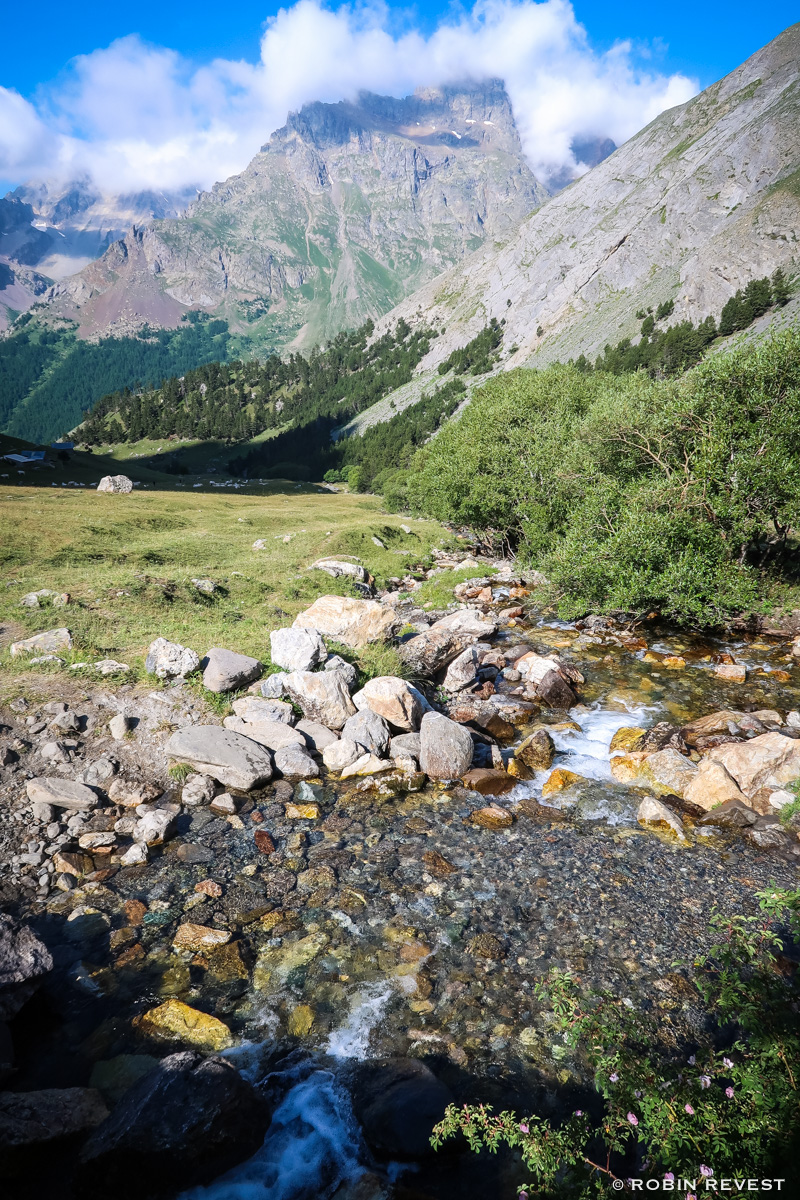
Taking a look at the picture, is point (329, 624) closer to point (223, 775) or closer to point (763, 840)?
point (223, 775)

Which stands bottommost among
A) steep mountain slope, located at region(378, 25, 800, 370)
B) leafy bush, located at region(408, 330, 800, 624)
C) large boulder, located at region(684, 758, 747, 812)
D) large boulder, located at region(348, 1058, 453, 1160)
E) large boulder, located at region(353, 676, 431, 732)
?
large boulder, located at region(348, 1058, 453, 1160)

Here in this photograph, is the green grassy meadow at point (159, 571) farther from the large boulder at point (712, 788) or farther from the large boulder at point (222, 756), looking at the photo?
the large boulder at point (712, 788)

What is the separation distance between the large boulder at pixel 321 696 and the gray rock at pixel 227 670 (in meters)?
1.10

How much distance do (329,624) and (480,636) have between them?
787cm

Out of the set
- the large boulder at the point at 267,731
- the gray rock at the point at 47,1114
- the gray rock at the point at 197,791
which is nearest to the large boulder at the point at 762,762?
the large boulder at the point at 267,731

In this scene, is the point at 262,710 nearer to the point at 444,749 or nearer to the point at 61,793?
the point at 61,793

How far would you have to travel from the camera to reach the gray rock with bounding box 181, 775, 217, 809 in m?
12.2

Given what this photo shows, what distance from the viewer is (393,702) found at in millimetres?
15391

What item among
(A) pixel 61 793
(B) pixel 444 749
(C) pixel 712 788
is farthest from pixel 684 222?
(A) pixel 61 793

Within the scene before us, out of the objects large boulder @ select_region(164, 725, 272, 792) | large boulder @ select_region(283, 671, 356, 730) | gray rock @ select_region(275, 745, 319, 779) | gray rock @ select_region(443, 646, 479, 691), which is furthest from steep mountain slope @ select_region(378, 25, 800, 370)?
large boulder @ select_region(164, 725, 272, 792)

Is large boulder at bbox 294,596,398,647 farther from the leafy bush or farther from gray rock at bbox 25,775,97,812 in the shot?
the leafy bush

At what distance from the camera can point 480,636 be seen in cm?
2412

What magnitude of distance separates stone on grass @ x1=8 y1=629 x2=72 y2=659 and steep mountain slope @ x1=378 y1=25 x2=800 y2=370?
461 feet

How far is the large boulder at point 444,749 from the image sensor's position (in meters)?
13.9
